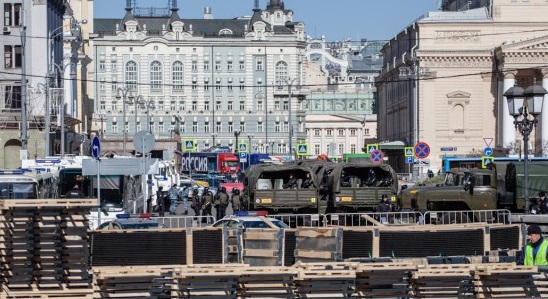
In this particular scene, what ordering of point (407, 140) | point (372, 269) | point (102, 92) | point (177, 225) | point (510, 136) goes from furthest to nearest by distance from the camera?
1. point (102, 92)
2. point (407, 140)
3. point (510, 136)
4. point (177, 225)
5. point (372, 269)

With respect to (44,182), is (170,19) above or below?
above

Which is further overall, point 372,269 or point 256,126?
point 256,126

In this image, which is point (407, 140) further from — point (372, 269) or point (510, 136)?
point (372, 269)

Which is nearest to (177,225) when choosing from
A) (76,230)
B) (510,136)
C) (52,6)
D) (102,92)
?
(76,230)

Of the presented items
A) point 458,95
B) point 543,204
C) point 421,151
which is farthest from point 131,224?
point 458,95

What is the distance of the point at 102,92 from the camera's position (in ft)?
537

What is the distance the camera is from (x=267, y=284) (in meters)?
20.1

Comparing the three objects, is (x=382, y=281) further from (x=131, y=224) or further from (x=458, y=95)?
(x=458, y=95)

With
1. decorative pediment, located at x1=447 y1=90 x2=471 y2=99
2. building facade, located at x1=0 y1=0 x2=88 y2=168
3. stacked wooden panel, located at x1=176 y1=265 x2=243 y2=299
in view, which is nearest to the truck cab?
stacked wooden panel, located at x1=176 y1=265 x2=243 y2=299

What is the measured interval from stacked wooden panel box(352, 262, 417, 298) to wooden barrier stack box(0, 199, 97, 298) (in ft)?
11.0

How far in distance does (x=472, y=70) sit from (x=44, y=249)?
11205 centimetres

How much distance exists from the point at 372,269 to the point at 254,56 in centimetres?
14531

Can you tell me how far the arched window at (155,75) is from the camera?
541ft

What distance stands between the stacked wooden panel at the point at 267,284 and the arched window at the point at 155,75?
476 ft
